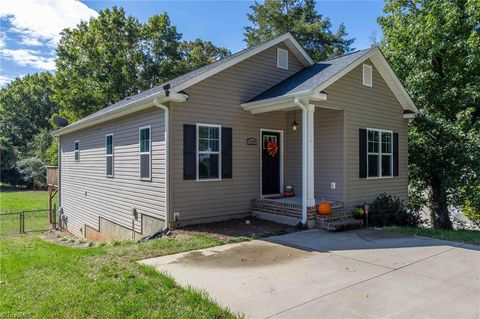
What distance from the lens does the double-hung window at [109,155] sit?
36.5ft

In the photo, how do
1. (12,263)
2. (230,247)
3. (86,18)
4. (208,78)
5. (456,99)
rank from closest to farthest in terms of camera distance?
(12,263) → (230,247) → (208,78) → (456,99) → (86,18)

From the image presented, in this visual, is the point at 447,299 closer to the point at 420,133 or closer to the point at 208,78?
the point at 208,78

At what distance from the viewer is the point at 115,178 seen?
35.5 feet

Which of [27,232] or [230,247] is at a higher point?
[230,247]

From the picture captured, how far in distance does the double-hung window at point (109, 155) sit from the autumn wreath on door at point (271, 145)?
5078 millimetres

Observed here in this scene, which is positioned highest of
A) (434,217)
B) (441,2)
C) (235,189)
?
(441,2)

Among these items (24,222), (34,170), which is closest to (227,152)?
(24,222)

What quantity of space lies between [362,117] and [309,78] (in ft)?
6.13

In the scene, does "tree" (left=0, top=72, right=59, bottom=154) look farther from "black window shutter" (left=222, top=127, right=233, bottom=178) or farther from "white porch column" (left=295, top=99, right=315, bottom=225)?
"white porch column" (left=295, top=99, right=315, bottom=225)

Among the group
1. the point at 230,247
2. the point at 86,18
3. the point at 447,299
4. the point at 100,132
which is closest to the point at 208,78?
the point at 230,247

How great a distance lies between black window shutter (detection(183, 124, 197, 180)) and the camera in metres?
8.07

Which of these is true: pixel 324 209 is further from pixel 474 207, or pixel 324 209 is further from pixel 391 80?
pixel 474 207

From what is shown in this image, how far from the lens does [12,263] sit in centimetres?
569

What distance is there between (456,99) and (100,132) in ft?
40.6
